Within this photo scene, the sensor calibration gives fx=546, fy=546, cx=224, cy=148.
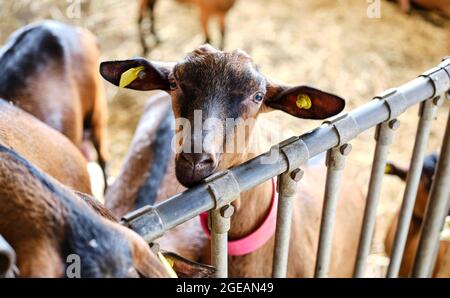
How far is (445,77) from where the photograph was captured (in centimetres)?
205

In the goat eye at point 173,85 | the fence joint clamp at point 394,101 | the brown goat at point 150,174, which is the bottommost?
the brown goat at point 150,174

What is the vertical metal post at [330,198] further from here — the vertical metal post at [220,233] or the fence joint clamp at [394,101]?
the vertical metal post at [220,233]

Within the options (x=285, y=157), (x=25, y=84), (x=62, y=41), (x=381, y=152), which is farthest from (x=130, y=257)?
(x=62, y=41)

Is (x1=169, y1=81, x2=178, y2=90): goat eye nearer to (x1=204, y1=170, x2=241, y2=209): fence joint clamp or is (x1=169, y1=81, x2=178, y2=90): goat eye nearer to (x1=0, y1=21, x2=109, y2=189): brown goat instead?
(x1=204, y1=170, x2=241, y2=209): fence joint clamp

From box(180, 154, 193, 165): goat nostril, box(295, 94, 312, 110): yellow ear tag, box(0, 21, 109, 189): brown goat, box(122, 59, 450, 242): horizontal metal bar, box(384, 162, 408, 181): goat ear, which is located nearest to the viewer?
box(122, 59, 450, 242): horizontal metal bar

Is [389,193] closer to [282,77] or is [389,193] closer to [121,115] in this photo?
[282,77]

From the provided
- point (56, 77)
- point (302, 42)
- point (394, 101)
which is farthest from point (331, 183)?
point (302, 42)

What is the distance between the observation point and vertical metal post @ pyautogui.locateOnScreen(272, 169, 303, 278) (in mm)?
1766

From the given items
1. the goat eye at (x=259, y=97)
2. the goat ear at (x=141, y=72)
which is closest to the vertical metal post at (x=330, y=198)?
the goat eye at (x=259, y=97)

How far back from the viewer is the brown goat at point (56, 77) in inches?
140

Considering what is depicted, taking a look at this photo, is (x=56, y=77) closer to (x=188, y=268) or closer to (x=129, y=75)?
(x=129, y=75)

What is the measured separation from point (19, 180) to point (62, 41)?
300 centimetres

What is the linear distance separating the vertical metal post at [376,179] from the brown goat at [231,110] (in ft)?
0.60

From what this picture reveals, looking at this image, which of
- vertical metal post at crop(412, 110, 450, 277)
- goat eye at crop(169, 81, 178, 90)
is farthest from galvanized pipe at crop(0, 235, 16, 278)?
vertical metal post at crop(412, 110, 450, 277)
